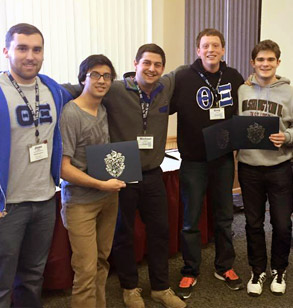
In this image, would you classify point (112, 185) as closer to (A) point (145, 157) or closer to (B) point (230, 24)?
(A) point (145, 157)

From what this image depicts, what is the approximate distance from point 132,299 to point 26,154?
1119 millimetres

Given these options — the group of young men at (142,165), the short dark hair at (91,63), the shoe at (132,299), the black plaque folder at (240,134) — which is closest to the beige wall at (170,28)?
the group of young men at (142,165)

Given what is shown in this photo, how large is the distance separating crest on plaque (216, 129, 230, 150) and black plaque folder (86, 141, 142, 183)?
581mm

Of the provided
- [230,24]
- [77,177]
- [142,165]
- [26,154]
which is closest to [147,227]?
[142,165]

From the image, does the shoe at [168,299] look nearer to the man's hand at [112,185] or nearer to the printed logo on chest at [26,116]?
the man's hand at [112,185]

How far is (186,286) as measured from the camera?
2.45m

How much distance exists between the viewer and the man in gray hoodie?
2223 mm

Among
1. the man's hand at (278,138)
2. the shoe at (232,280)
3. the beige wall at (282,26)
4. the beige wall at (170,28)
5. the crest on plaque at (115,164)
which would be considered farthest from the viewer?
the beige wall at (282,26)

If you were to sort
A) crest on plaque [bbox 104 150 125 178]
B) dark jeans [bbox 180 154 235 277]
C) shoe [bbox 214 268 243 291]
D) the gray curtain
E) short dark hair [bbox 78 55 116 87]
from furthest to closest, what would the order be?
1. the gray curtain
2. shoe [bbox 214 268 243 291]
3. dark jeans [bbox 180 154 235 277]
4. crest on plaque [bbox 104 150 125 178]
5. short dark hair [bbox 78 55 116 87]

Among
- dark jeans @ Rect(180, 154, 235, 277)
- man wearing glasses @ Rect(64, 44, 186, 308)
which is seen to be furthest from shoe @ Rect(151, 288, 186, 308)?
dark jeans @ Rect(180, 154, 235, 277)

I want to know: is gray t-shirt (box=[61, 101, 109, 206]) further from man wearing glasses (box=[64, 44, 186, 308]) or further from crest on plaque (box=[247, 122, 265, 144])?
crest on plaque (box=[247, 122, 265, 144])

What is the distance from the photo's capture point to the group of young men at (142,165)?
1.64m

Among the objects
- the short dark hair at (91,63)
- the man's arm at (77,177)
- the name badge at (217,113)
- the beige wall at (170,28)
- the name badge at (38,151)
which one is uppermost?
the beige wall at (170,28)

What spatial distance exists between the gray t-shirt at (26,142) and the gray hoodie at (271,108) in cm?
117
